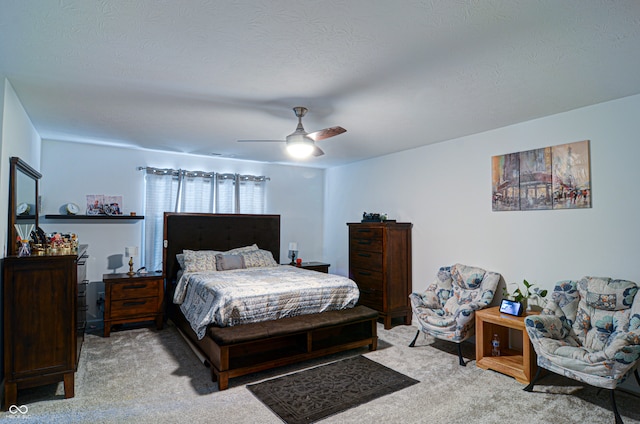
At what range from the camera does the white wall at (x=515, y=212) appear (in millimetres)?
3143

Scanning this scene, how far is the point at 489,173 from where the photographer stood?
164 inches

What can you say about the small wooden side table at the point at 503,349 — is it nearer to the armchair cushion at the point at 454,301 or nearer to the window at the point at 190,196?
the armchair cushion at the point at 454,301

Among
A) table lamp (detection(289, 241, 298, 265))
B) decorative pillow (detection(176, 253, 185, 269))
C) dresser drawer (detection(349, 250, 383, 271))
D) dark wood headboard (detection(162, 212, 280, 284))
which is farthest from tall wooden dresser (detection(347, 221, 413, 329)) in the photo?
decorative pillow (detection(176, 253, 185, 269))

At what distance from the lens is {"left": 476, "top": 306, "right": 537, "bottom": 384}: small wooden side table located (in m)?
3.22

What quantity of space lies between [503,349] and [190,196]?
4.75 m

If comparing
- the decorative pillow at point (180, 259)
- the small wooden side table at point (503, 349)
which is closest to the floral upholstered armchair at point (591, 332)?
the small wooden side table at point (503, 349)

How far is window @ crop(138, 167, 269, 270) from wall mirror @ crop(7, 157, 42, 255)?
1589mm

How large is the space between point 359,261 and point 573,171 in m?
2.90

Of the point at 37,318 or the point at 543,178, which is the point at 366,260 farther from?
the point at 37,318

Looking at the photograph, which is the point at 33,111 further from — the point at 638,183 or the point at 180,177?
the point at 638,183

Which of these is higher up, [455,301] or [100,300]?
[455,301]

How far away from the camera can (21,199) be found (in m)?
3.25

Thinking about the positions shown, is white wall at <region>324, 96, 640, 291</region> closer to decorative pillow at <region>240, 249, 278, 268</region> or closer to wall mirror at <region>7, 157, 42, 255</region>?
decorative pillow at <region>240, 249, 278, 268</region>

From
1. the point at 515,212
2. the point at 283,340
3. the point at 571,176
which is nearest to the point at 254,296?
the point at 283,340
